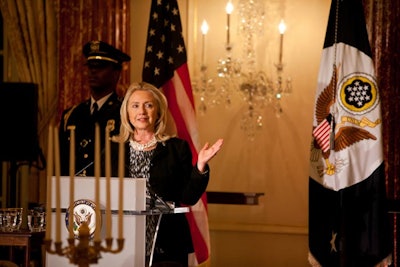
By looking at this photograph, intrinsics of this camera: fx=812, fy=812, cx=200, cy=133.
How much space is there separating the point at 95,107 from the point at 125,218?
7.30 feet

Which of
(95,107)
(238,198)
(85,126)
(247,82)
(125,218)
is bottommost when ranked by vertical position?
(238,198)

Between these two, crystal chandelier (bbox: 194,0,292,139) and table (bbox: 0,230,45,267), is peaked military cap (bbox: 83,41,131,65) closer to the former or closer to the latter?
crystal chandelier (bbox: 194,0,292,139)

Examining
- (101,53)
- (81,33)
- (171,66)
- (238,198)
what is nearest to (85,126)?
(101,53)

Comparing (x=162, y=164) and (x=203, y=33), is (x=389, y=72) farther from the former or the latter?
(x=162, y=164)

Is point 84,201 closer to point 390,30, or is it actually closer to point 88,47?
point 88,47

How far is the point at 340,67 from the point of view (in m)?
4.91

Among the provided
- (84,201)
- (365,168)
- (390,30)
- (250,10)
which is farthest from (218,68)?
(84,201)

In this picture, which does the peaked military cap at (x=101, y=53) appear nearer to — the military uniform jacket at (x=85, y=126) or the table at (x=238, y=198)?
the military uniform jacket at (x=85, y=126)

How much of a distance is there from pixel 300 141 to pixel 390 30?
117 cm

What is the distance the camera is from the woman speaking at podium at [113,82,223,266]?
134 inches

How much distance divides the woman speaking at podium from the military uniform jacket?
3.41ft

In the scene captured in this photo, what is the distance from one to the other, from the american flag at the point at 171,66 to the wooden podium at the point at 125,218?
2.33m

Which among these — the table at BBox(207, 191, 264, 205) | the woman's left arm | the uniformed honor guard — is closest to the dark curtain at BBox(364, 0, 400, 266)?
the table at BBox(207, 191, 264, 205)

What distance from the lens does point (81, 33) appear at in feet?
22.1
